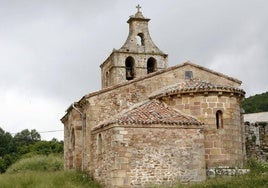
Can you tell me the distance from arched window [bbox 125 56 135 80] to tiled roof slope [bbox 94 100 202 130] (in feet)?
14.2

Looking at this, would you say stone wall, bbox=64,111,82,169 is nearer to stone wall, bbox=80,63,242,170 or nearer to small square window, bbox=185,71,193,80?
stone wall, bbox=80,63,242,170

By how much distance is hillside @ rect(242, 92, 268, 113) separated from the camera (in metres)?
45.8

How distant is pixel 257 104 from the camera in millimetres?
47406

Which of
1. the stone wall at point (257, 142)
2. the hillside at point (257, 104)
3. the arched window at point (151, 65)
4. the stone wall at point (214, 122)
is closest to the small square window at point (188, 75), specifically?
the arched window at point (151, 65)

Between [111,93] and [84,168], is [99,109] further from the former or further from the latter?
[84,168]

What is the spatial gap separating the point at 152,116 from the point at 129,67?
19.4ft

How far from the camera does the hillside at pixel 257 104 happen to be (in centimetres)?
4575

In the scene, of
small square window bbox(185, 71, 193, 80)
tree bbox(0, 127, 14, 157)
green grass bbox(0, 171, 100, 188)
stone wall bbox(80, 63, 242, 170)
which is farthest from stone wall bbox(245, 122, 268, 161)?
tree bbox(0, 127, 14, 157)

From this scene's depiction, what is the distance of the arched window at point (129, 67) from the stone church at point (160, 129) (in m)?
2.65

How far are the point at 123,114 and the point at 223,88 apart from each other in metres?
3.82

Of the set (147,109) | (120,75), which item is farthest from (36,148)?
(147,109)

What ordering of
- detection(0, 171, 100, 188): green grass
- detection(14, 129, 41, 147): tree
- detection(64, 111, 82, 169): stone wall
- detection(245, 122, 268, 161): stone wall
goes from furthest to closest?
detection(14, 129, 41, 147): tree
detection(245, 122, 268, 161): stone wall
detection(64, 111, 82, 169): stone wall
detection(0, 171, 100, 188): green grass

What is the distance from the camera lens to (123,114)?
15.9 m

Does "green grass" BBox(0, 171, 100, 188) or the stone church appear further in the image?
"green grass" BBox(0, 171, 100, 188)
